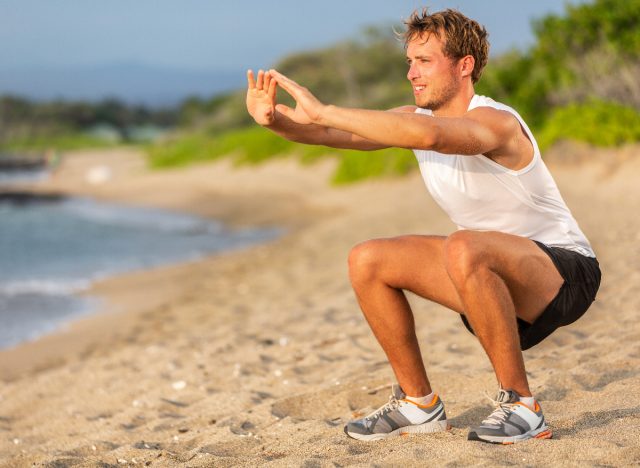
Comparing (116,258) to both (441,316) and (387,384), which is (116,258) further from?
(387,384)

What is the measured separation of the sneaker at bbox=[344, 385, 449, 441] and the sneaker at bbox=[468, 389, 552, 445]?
265 millimetres

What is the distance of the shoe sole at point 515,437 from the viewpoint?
278 cm

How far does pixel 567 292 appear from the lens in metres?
2.96

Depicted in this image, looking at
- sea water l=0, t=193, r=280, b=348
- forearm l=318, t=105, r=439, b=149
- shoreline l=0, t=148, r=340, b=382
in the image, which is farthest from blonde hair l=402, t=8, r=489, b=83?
sea water l=0, t=193, r=280, b=348

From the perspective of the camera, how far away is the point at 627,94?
467 inches

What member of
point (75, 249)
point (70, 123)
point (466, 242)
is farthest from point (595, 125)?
point (70, 123)

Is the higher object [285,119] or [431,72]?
[431,72]

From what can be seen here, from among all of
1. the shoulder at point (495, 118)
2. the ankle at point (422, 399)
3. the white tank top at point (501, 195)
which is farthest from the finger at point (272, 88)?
the ankle at point (422, 399)

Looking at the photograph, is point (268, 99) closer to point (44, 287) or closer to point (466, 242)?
point (466, 242)

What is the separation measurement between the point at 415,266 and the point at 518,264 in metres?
0.37

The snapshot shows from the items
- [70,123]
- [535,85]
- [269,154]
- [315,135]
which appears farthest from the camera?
[70,123]

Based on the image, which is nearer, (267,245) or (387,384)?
(387,384)

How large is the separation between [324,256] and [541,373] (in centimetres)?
569

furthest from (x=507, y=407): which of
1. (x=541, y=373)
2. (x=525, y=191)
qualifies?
(x=541, y=373)
